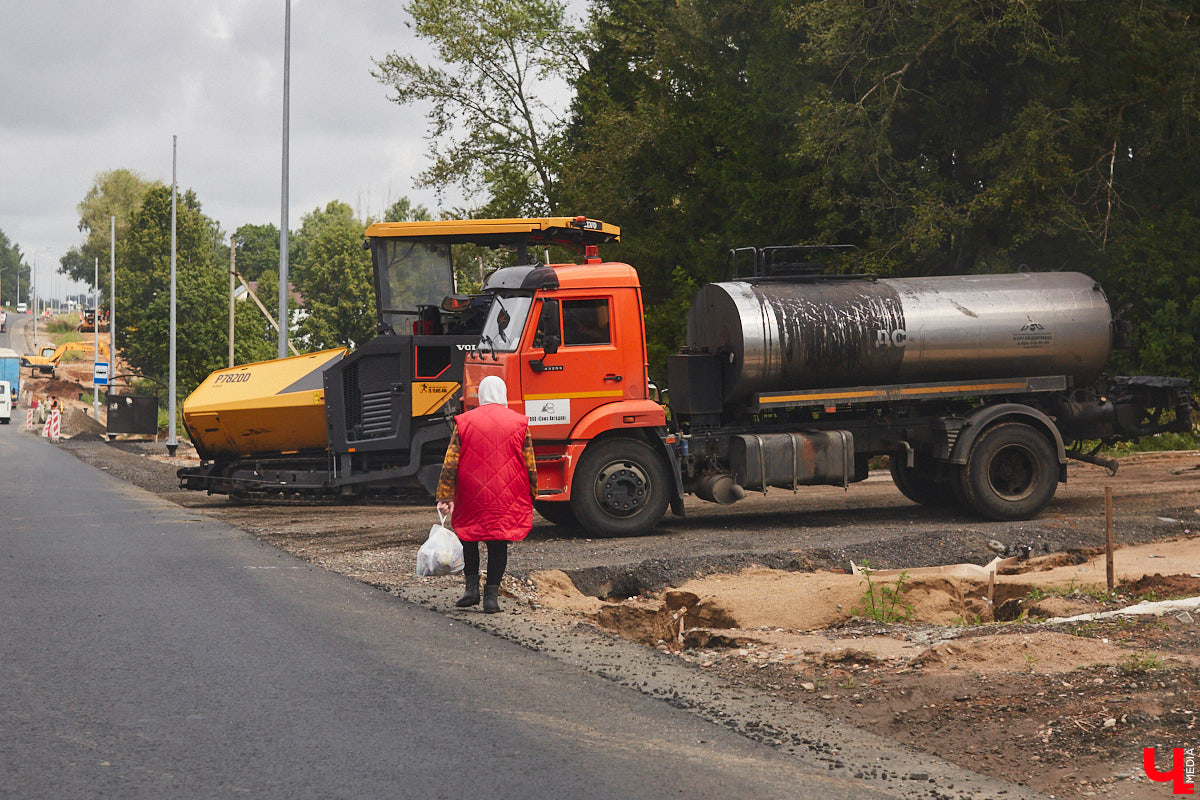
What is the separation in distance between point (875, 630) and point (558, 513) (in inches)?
264

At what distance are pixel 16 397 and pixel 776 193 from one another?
62.7 metres

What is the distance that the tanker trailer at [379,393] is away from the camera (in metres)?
16.3

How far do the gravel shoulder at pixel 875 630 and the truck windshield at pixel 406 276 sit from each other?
9.40ft

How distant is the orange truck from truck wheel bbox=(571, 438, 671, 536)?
2 centimetres

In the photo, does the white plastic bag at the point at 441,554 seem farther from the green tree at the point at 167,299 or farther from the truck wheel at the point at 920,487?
the green tree at the point at 167,299

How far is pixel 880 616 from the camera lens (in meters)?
9.12

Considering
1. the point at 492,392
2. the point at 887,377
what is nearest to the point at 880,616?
the point at 492,392

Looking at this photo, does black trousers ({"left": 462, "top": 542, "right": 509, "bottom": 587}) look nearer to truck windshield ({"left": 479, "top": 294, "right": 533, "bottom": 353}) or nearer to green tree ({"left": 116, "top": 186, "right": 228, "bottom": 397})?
truck windshield ({"left": 479, "top": 294, "right": 533, "bottom": 353})

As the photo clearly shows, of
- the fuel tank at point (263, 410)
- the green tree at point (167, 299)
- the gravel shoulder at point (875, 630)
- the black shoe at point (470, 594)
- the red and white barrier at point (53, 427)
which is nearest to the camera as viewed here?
the gravel shoulder at point (875, 630)

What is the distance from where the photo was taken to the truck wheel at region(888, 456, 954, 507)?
50.9 feet

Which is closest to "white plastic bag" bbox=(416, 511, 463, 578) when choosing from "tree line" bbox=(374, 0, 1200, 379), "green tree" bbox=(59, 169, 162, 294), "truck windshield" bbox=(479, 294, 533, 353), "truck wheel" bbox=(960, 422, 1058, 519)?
"truck windshield" bbox=(479, 294, 533, 353)

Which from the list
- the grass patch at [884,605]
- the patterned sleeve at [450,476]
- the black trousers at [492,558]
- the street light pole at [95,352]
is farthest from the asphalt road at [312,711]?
the street light pole at [95,352]

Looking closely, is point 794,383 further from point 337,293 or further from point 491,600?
point 337,293

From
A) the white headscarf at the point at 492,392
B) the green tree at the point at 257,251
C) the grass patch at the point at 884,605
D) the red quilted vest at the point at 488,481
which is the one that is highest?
the green tree at the point at 257,251
